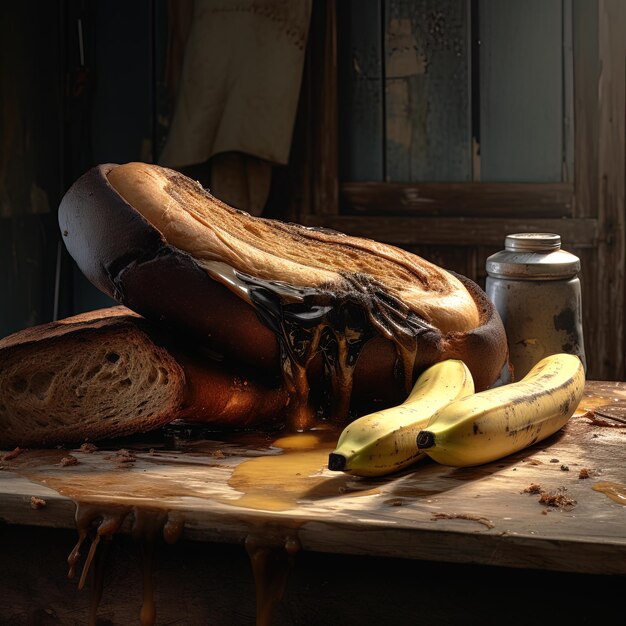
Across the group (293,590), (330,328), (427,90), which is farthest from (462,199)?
(293,590)

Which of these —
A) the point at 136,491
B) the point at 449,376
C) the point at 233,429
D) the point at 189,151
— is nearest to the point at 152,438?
the point at 233,429

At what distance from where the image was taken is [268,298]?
7.14 ft

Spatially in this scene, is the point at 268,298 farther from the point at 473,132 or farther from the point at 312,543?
the point at 473,132

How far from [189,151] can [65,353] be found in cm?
206

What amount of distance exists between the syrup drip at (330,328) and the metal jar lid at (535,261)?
393 mm

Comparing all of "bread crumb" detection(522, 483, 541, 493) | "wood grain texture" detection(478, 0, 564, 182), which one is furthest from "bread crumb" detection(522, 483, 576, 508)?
"wood grain texture" detection(478, 0, 564, 182)

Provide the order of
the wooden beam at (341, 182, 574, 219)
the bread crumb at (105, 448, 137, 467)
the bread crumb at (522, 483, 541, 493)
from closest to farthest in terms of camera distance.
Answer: the bread crumb at (522, 483, 541, 493) → the bread crumb at (105, 448, 137, 467) → the wooden beam at (341, 182, 574, 219)

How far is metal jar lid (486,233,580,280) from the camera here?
2562mm

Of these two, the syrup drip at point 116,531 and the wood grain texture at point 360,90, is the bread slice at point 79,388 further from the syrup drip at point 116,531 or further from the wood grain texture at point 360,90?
the wood grain texture at point 360,90

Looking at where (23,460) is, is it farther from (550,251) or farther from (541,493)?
(550,251)

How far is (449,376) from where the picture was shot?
7.30ft

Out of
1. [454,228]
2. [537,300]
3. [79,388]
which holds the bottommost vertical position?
[79,388]

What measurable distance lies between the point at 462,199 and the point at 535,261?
63.8 inches

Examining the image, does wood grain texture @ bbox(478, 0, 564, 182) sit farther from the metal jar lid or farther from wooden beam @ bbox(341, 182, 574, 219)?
the metal jar lid
